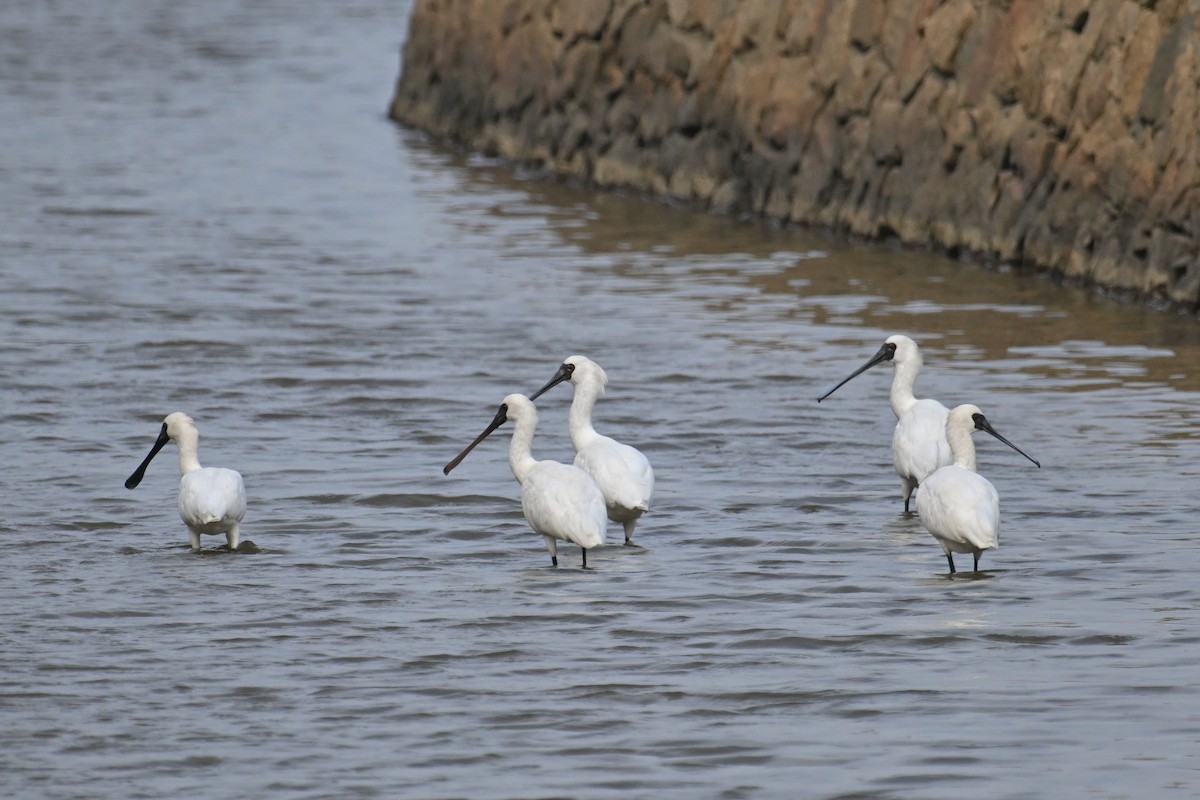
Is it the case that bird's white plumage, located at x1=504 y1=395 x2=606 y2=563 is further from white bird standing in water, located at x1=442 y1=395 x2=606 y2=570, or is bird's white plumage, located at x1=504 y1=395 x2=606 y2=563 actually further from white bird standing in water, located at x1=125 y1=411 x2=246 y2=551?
white bird standing in water, located at x1=125 y1=411 x2=246 y2=551

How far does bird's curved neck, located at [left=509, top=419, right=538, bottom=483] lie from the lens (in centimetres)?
1127

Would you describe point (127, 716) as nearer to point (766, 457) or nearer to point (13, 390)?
point (766, 457)

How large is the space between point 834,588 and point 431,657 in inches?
84.4

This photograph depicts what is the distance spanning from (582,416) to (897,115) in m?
10.2

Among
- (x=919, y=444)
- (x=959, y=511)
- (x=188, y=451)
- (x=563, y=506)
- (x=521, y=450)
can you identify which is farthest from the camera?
(x=919, y=444)

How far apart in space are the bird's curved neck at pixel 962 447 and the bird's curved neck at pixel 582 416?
6.37ft

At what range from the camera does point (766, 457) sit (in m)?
13.4

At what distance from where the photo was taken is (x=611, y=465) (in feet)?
36.5

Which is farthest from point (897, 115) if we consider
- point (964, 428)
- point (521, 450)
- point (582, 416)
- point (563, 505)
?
point (563, 505)

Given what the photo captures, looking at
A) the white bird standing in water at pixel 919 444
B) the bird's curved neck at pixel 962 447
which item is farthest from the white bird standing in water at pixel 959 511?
the white bird standing in water at pixel 919 444

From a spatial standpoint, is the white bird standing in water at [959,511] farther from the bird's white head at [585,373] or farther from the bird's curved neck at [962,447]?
the bird's white head at [585,373]

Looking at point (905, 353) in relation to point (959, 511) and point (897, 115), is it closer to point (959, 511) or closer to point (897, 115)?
point (959, 511)

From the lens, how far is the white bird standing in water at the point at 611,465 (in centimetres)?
1102

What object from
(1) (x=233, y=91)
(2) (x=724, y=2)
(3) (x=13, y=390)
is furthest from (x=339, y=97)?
(3) (x=13, y=390)
